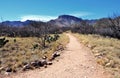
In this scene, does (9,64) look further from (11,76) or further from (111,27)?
(111,27)

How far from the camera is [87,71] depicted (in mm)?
13719

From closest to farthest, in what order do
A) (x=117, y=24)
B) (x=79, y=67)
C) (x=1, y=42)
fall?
(x=79, y=67), (x=1, y=42), (x=117, y=24)

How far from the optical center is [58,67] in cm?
1505

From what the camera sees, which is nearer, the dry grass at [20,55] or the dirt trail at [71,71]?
the dirt trail at [71,71]

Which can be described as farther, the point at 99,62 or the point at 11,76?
the point at 99,62

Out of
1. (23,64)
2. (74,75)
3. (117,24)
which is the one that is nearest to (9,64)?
(23,64)

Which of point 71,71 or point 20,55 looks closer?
point 71,71

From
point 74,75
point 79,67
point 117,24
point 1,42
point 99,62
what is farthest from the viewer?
point 117,24

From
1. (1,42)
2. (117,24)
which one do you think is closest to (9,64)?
(1,42)

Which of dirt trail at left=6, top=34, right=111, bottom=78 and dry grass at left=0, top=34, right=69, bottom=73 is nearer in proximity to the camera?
dirt trail at left=6, top=34, right=111, bottom=78

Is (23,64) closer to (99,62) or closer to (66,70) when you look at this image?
(66,70)

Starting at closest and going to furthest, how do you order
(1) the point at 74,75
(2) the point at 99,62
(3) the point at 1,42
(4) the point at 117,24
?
(1) the point at 74,75, (2) the point at 99,62, (3) the point at 1,42, (4) the point at 117,24

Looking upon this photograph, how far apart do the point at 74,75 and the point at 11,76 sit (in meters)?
3.47

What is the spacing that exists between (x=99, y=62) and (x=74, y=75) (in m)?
3.72
